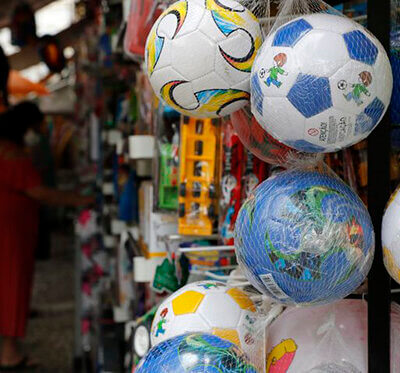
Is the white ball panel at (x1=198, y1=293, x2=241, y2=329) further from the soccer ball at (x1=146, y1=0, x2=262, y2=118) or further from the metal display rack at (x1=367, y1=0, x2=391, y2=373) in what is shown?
the soccer ball at (x1=146, y1=0, x2=262, y2=118)

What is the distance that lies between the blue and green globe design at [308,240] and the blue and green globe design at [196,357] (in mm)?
140

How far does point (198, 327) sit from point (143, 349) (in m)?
0.49

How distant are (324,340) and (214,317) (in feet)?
0.81

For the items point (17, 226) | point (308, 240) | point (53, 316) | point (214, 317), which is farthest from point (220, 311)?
point (53, 316)

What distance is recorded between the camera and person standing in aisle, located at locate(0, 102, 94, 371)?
15.0 feet

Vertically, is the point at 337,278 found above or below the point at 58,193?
above

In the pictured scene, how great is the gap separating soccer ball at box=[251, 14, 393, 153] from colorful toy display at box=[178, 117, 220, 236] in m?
0.80

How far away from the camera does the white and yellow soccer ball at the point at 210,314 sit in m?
1.41

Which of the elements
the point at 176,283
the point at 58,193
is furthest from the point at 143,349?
the point at 58,193

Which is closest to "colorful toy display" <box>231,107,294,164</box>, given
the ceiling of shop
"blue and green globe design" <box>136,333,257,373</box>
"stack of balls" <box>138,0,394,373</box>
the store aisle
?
"stack of balls" <box>138,0,394,373</box>

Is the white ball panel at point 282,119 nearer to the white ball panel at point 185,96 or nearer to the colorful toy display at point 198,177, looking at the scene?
the white ball panel at point 185,96

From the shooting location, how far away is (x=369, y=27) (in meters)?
1.25

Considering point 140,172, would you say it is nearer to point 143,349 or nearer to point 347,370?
point 143,349

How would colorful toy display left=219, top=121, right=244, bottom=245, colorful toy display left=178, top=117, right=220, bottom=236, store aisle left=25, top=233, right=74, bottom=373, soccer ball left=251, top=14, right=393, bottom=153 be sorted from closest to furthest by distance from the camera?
soccer ball left=251, top=14, right=393, bottom=153, colorful toy display left=219, top=121, right=244, bottom=245, colorful toy display left=178, top=117, right=220, bottom=236, store aisle left=25, top=233, right=74, bottom=373
